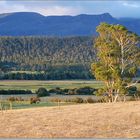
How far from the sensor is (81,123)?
18.5 m

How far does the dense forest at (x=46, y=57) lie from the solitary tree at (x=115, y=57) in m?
55.0

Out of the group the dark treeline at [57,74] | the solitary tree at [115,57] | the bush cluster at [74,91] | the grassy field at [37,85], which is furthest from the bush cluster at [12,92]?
the dark treeline at [57,74]

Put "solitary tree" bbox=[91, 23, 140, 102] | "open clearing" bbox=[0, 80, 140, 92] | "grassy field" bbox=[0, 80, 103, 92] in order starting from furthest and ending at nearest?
"grassy field" bbox=[0, 80, 103, 92] < "open clearing" bbox=[0, 80, 140, 92] < "solitary tree" bbox=[91, 23, 140, 102]

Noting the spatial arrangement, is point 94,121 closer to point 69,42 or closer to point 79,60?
point 79,60

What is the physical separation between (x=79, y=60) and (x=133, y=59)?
74.8 meters

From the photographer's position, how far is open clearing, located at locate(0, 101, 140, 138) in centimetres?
1587

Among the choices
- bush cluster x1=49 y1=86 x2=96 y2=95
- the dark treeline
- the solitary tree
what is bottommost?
the dark treeline

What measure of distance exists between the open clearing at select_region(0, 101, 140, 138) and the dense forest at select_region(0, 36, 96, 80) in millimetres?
77007

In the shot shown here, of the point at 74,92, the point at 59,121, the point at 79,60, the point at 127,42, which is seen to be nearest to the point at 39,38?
the point at 79,60

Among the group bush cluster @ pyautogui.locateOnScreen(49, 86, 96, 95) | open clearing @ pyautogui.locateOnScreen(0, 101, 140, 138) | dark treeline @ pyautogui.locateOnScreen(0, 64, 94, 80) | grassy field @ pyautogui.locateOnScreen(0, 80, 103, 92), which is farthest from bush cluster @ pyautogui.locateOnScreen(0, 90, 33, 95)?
open clearing @ pyautogui.locateOnScreen(0, 101, 140, 138)

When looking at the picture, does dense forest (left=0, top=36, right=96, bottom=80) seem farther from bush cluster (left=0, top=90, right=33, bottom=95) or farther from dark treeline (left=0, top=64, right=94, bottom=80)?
bush cluster (left=0, top=90, right=33, bottom=95)

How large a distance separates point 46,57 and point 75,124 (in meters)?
106

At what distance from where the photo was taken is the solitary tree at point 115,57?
42.5 meters

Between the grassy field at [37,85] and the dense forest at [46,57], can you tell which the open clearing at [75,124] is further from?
the dense forest at [46,57]
